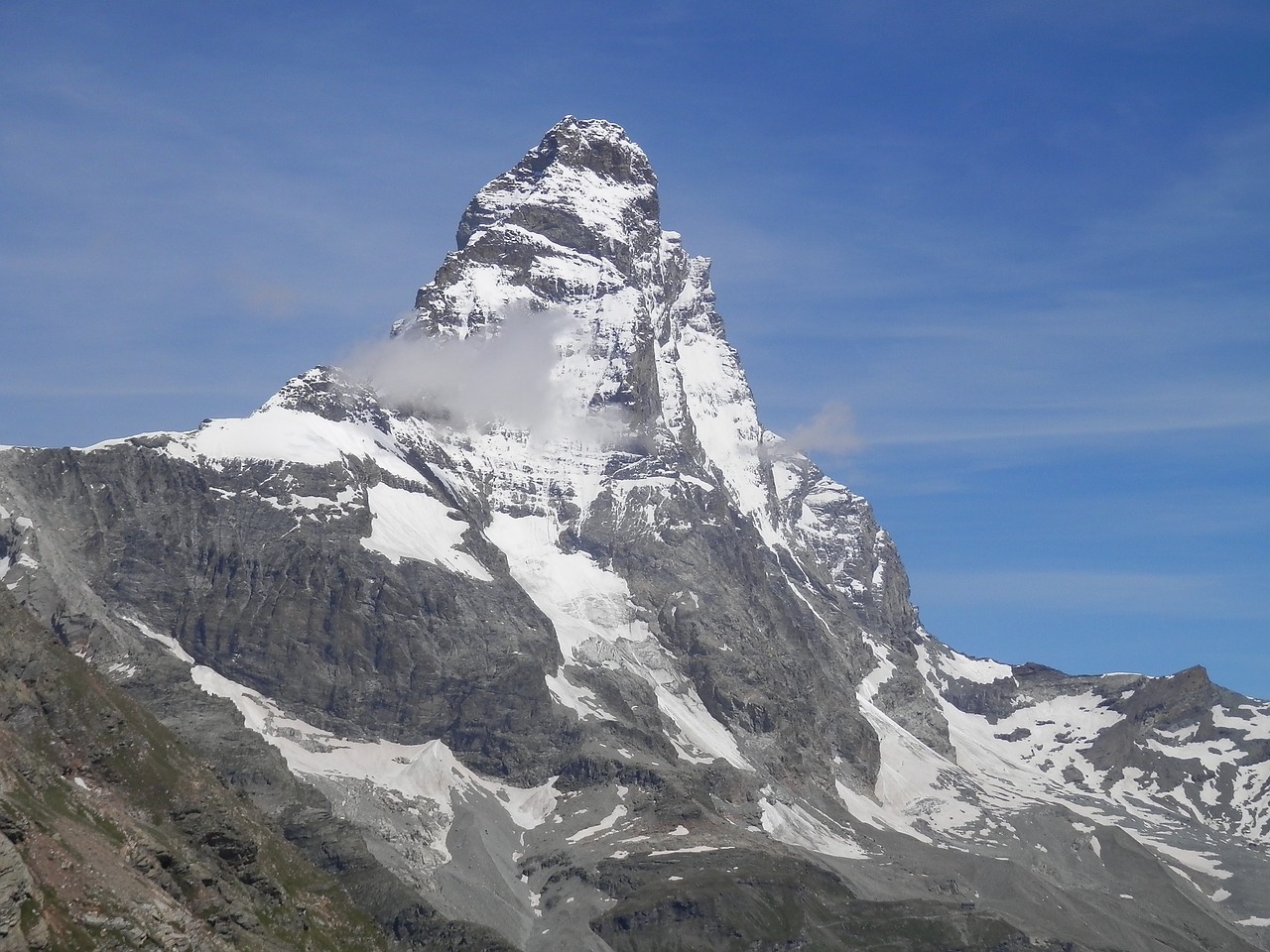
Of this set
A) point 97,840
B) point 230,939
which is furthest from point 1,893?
point 230,939

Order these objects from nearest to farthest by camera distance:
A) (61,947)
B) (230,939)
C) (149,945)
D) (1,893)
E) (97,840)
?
(1,893)
(61,947)
(149,945)
(97,840)
(230,939)

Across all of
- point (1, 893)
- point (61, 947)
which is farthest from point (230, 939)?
point (1, 893)

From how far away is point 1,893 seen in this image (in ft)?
399

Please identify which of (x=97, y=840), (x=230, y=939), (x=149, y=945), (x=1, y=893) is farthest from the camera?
(x=230, y=939)

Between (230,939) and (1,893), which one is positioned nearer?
(1,893)

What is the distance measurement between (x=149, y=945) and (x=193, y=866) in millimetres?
44907

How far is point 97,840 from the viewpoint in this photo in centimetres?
17512

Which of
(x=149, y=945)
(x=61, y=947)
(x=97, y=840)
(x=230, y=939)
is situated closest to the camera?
(x=61, y=947)

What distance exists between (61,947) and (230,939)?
53816mm

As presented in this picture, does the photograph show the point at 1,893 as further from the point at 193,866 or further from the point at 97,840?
the point at 193,866

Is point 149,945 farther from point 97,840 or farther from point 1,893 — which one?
point 1,893

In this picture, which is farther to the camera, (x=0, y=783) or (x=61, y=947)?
(x=0, y=783)

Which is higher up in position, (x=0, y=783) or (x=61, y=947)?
(x=0, y=783)

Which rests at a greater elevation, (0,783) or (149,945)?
(0,783)
